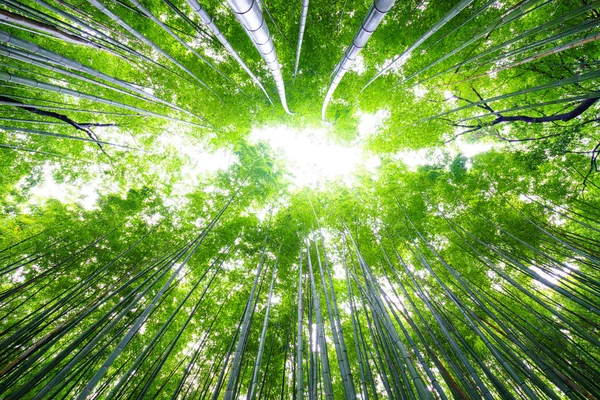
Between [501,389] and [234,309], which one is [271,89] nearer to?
[234,309]

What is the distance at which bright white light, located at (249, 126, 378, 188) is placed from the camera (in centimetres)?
548

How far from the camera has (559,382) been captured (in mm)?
1983

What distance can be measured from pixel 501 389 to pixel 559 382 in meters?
0.51

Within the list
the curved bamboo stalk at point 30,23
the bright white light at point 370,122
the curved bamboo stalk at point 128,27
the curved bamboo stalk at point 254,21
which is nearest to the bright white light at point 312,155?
the bright white light at point 370,122

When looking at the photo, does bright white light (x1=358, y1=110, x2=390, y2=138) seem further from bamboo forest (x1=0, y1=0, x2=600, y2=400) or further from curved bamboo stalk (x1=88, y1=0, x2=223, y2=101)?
curved bamboo stalk (x1=88, y1=0, x2=223, y2=101)

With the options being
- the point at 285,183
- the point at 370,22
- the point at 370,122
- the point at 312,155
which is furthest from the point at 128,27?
the point at 370,122

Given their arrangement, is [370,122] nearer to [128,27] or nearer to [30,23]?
[128,27]

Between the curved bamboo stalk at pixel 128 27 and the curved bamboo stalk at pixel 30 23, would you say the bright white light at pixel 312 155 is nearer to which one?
the curved bamboo stalk at pixel 128 27

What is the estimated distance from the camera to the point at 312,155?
601 cm

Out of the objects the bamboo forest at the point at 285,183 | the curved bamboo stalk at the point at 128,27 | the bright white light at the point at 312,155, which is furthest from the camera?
the bright white light at the point at 312,155

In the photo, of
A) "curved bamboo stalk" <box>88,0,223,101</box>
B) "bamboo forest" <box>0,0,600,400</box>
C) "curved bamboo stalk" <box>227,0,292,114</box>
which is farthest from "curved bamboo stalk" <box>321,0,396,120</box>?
"curved bamboo stalk" <box>88,0,223,101</box>

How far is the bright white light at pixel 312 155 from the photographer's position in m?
5.48

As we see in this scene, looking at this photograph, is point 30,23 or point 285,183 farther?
point 285,183

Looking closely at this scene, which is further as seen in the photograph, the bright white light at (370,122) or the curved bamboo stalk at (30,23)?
the bright white light at (370,122)
